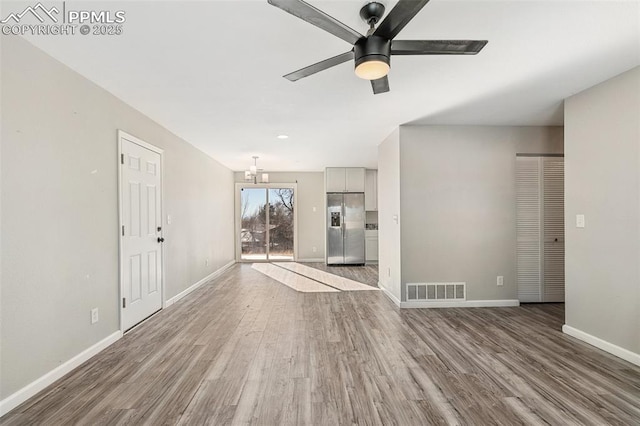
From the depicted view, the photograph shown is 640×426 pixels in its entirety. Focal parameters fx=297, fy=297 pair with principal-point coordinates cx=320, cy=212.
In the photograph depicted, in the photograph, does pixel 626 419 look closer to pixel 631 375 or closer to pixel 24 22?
pixel 631 375

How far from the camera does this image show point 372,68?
5.52 ft

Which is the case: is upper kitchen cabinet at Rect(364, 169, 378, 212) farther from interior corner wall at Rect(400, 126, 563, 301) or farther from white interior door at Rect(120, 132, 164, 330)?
white interior door at Rect(120, 132, 164, 330)

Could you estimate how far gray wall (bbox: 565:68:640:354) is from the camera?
2.55 m

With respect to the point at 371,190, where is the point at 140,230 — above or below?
below

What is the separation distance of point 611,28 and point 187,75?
3112mm

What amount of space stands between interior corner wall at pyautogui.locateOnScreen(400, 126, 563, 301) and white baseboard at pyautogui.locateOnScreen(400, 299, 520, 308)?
0.05 m

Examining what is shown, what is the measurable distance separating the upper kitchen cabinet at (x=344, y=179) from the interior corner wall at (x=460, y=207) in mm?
3514

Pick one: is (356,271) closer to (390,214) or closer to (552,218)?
(390,214)

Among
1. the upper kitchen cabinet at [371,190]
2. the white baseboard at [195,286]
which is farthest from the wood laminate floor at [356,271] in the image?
the white baseboard at [195,286]

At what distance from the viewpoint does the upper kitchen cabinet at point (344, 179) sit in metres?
7.58

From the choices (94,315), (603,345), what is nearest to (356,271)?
(603,345)

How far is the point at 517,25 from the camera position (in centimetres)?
192

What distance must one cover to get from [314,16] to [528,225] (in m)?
4.26

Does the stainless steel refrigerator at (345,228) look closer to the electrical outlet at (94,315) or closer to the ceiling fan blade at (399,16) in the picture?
the electrical outlet at (94,315)
